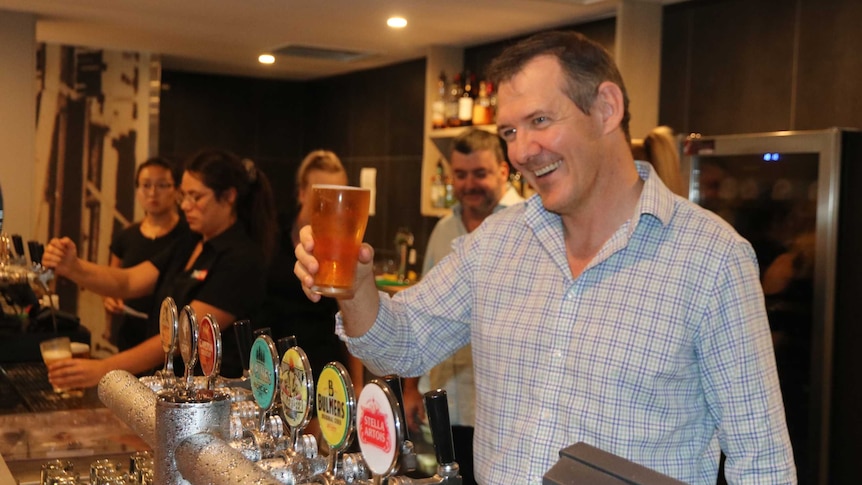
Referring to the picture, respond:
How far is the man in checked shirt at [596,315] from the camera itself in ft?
4.63

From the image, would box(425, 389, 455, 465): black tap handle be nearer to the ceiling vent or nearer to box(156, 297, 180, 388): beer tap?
box(156, 297, 180, 388): beer tap

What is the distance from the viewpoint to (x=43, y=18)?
5.44 metres

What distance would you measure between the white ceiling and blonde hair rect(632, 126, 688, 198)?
5.93 ft

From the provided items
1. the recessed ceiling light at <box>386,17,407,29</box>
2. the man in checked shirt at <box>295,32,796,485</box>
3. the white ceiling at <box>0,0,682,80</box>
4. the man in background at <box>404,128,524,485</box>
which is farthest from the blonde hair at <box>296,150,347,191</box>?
the man in checked shirt at <box>295,32,796,485</box>

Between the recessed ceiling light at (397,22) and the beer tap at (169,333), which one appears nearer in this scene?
the beer tap at (169,333)

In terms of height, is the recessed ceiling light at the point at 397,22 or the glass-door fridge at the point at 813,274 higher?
the recessed ceiling light at the point at 397,22

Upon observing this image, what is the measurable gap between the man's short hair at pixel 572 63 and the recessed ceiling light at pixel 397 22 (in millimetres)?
3464

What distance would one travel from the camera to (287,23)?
5.13m

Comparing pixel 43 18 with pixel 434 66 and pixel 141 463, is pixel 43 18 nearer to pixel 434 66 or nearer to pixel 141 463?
pixel 434 66

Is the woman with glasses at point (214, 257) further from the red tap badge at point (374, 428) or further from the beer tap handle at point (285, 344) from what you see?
the red tap badge at point (374, 428)

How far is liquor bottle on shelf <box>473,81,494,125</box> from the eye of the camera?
17.2 ft

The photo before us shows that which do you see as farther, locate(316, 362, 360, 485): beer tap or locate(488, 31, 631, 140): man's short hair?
locate(488, 31, 631, 140): man's short hair

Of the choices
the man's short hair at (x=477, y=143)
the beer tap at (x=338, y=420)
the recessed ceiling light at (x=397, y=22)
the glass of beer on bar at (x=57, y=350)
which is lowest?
the glass of beer on bar at (x=57, y=350)

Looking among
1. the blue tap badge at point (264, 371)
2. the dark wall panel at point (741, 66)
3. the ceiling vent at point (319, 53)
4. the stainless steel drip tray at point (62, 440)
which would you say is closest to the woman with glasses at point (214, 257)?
the stainless steel drip tray at point (62, 440)
